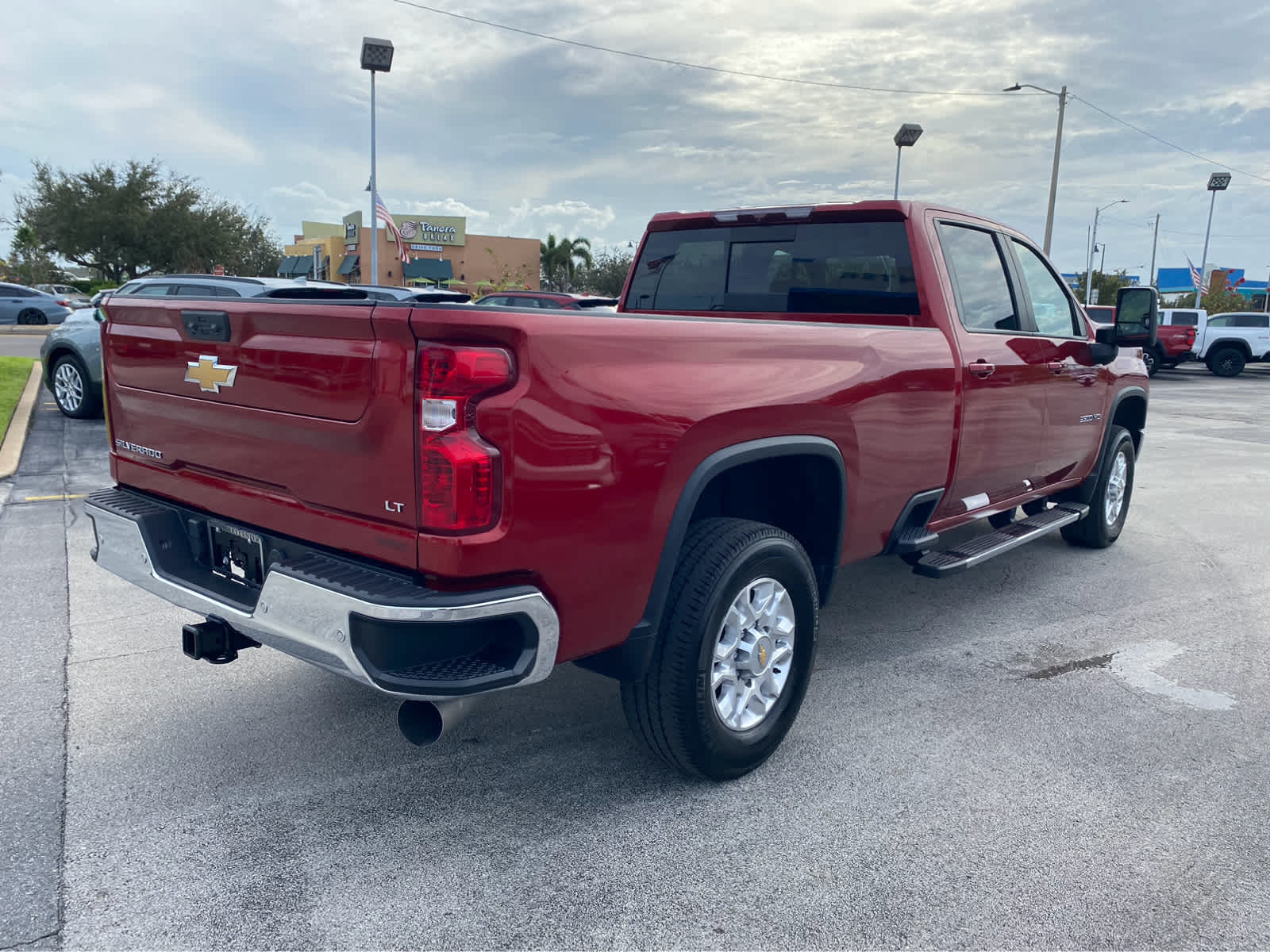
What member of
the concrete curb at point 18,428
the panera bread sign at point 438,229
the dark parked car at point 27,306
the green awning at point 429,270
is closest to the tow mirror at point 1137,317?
the concrete curb at point 18,428

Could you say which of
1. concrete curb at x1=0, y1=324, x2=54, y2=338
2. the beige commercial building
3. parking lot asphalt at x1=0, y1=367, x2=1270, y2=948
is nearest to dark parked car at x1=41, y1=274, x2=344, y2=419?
parking lot asphalt at x1=0, y1=367, x2=1270, y2=948

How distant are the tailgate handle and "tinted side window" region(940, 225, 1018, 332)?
9.83 ft

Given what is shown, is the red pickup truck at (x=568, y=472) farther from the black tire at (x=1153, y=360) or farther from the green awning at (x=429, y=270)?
the green awning at (x=429, y=270)

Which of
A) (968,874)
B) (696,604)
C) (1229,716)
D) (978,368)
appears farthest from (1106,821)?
(978,368)

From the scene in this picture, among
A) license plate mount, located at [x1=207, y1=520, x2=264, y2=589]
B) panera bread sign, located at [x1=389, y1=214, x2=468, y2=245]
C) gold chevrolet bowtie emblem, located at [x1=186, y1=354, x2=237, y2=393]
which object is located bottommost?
license plate mount, located at [x1=207, y1=520, x2=264, y2=589]

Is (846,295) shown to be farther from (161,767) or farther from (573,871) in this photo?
(161,767)

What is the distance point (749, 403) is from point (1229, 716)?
8.20ft

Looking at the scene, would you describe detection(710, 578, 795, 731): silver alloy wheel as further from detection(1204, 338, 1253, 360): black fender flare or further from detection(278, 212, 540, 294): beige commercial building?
detection(278, 212, 540, 294): beige commercial building

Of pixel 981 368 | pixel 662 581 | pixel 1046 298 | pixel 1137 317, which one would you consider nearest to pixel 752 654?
pixel 662 581

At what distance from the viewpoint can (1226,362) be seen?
2722 cm

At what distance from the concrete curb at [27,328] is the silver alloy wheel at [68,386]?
16321 millimetres

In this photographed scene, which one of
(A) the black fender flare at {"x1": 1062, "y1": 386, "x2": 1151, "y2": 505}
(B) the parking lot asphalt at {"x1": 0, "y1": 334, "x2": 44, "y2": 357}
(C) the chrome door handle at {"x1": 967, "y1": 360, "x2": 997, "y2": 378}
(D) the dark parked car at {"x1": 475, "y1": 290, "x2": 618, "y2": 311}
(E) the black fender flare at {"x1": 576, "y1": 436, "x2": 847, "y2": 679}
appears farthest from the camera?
(B) the parking lot asphalt at {"x1": 0, "y1": 334, "x2": 44, "y2": 357}

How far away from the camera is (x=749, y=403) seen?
2.99 metres

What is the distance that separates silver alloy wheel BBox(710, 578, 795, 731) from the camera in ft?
10.2
